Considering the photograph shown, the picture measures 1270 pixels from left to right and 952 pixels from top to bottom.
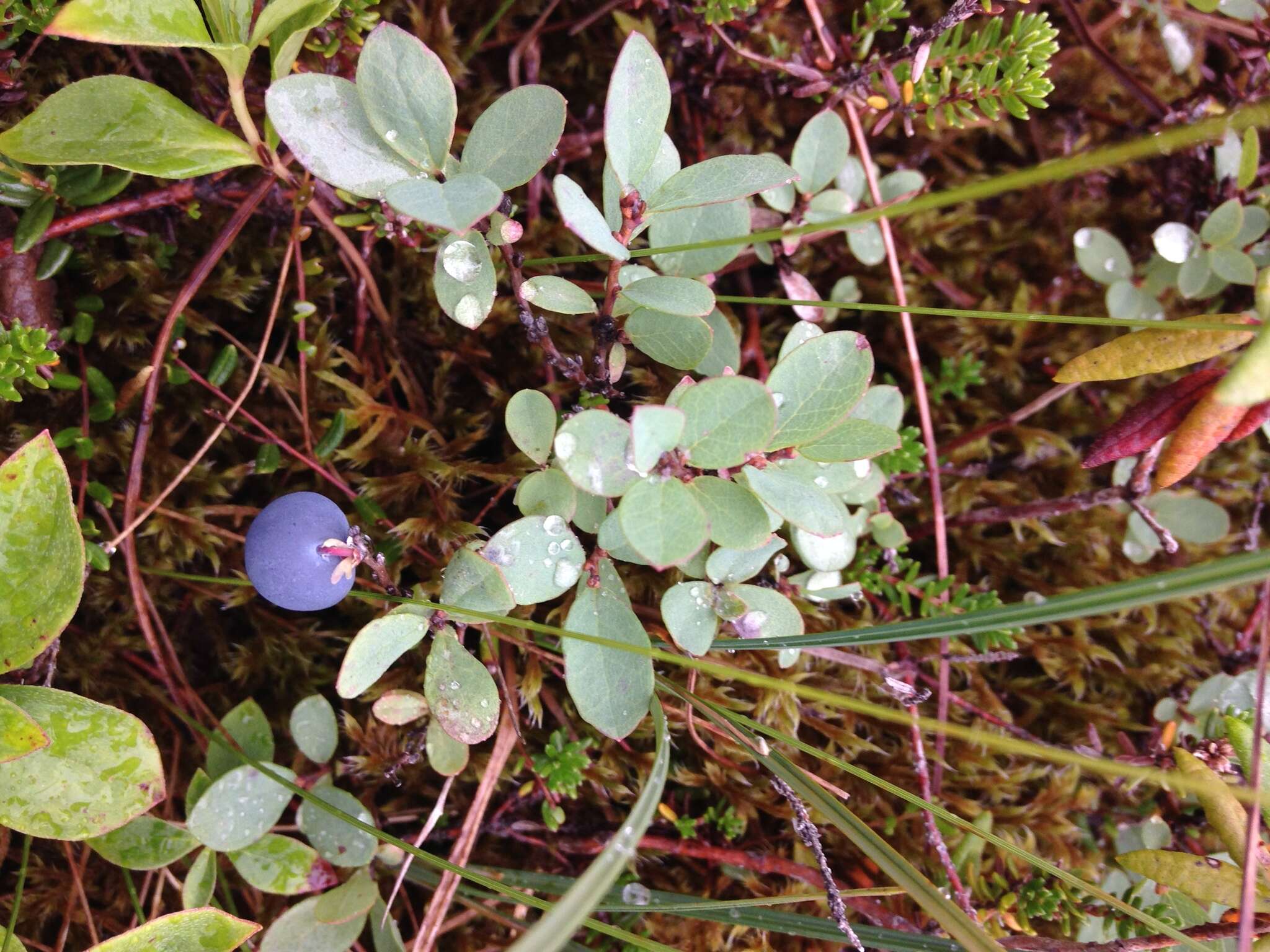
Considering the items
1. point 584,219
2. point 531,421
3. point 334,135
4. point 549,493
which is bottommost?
point 549,493

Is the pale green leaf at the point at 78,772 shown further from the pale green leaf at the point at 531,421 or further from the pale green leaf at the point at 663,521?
the pale green leaf at the point at 663,521

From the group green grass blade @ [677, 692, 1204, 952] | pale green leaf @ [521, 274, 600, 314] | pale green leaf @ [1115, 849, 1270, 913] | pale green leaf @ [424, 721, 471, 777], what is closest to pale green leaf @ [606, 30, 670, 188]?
pale green leaf @ [521, 274, 600, 314]

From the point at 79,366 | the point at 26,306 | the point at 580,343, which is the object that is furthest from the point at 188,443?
the point at 580,343

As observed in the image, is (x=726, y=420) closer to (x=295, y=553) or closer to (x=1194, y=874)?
(x=295, y=553)

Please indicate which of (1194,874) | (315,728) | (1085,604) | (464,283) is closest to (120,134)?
(464,283)

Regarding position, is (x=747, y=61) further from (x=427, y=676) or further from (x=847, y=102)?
(x=427, y=676)

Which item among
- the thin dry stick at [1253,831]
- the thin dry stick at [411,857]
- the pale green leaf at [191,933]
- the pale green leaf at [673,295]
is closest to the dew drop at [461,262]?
the pale green leaf at [673,295]

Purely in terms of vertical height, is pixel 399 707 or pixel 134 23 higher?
pixel 134 23
